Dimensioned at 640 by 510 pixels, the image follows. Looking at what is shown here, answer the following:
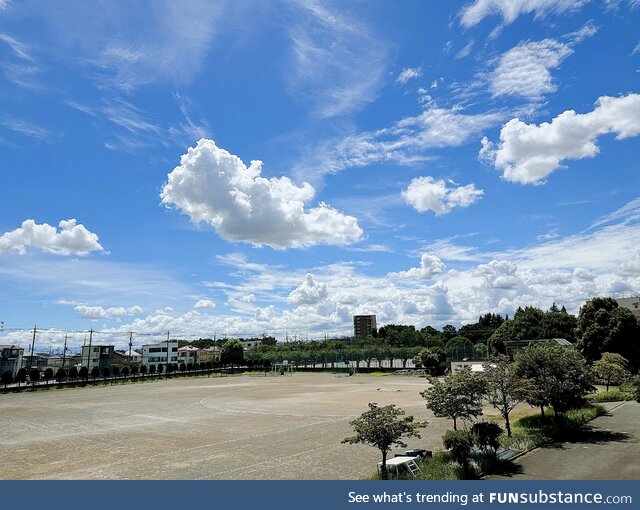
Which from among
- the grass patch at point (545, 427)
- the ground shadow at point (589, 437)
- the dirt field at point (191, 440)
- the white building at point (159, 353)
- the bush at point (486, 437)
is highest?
the white building at point (159, 353)

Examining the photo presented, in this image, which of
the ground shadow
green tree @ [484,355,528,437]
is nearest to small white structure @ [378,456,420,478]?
green tree @ [484,355,528,437]

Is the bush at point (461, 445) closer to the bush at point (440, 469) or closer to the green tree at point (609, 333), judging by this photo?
the bush at point (440, 469)

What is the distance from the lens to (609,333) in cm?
4584

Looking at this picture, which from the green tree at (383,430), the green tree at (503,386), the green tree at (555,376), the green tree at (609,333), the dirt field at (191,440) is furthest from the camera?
the green tree at (609,333)

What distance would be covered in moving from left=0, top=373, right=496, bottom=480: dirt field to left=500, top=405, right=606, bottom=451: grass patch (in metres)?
3.64

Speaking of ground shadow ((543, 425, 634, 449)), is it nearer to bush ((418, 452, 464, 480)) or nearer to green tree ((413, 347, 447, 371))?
bush ((418, 452, 464, 480))

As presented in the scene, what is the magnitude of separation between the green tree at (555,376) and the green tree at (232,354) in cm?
9514

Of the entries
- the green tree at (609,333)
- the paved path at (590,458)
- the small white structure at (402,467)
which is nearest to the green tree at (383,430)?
the small white structure at (402,467)

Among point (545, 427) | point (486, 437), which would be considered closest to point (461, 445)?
point (486, 437)

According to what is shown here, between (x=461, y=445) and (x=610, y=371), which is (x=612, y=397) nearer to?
(x=610, y=371)

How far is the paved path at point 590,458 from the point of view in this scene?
47.7 feet

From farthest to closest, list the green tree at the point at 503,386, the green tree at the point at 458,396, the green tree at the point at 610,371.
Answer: the green tree at the point at 610,371 → the green tree at the point at 503,386 → the green tree at the point at 458,396

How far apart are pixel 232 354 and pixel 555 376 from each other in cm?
9705
